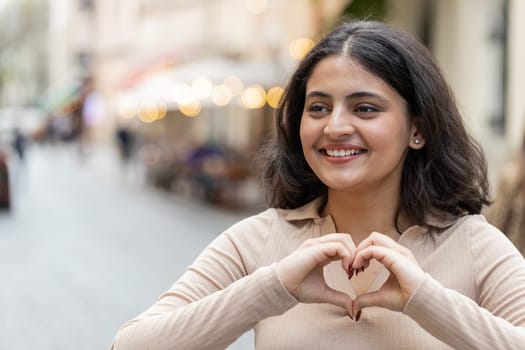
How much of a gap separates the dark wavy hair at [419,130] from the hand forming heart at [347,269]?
31cm

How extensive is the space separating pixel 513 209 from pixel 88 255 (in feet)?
26.6

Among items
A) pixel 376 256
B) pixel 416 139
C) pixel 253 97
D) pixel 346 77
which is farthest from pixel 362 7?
pixel 376 256

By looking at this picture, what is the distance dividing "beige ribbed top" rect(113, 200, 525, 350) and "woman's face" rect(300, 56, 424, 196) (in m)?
0.19

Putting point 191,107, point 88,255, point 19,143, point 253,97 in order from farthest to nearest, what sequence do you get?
point 19,143 → point 191,107 → point 253,97 → point 88,255

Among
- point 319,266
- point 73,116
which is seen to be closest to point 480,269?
point 319,266

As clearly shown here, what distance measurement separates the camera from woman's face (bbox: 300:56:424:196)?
231cm

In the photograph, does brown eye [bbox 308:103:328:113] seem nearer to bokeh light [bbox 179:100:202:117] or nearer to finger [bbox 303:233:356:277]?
finger [bbox 303:233:356:277]

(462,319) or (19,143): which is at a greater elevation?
(462,319)

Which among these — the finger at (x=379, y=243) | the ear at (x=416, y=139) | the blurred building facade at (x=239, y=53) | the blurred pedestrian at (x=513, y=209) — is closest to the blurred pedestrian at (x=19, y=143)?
the blurred building facade at (x=239, y=53)

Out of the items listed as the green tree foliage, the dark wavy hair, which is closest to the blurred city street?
the green tree foliage

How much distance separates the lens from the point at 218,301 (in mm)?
2197

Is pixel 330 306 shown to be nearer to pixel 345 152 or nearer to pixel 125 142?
pixel 345 152

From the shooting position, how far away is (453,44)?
1503 cm

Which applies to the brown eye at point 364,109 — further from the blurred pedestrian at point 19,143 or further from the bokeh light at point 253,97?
the blurred pedestrian at point 19,143
